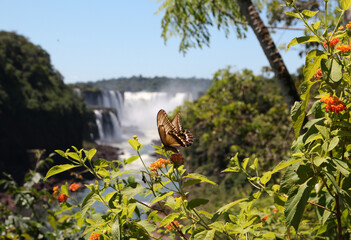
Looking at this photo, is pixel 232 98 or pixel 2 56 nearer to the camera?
pixel 232 98

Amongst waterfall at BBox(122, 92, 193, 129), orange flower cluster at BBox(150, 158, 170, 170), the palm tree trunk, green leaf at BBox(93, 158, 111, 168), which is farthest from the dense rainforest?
waterfall at BBox(122, 92, 193, 129)

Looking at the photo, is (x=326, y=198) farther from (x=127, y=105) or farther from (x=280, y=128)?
(x=127, y=105)

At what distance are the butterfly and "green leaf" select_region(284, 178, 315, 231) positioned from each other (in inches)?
17.6

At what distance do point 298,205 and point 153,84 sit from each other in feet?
241

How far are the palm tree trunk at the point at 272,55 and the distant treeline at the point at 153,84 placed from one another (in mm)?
63446

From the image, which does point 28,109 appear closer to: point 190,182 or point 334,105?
point 190,182

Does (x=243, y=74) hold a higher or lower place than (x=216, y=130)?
higher

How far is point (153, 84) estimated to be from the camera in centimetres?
7350

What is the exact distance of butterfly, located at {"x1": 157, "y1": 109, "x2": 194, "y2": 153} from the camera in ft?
3.92

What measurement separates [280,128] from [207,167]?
17.6 ft

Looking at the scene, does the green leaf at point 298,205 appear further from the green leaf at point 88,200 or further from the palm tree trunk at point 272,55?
the palm tree trunk at point 272,55

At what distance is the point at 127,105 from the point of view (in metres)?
47.0

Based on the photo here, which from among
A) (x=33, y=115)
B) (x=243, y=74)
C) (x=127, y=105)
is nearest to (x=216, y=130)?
(x=243, y=74)

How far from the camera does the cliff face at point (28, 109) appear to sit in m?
30.2
